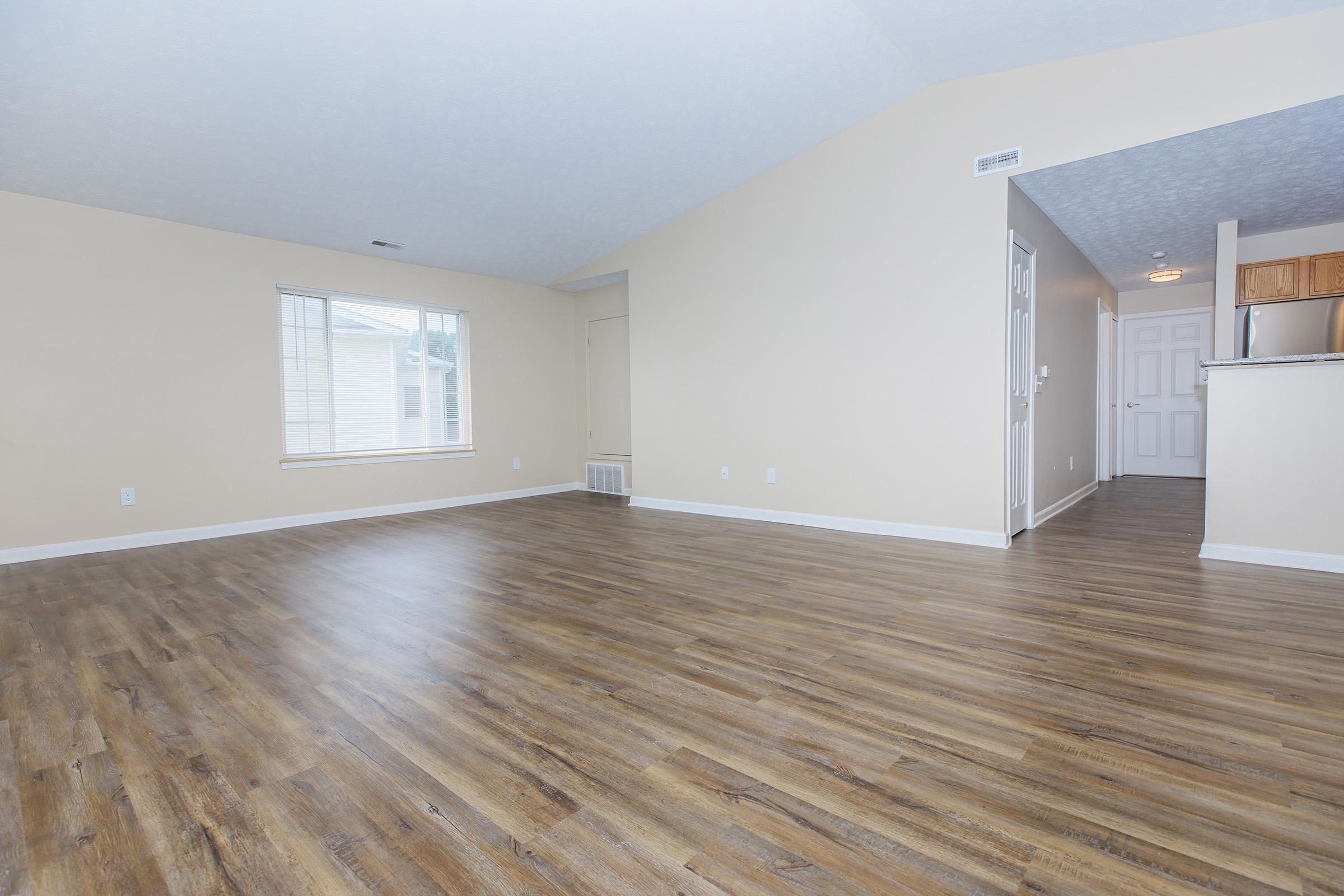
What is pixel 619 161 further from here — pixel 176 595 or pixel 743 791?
pixel 743 791

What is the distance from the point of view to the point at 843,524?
4789mm

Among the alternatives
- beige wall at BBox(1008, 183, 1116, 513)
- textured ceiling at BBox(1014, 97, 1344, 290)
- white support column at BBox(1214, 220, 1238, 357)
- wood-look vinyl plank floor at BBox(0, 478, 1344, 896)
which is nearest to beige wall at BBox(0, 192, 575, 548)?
wood-look vinyl plank floor at BBox(0, 478, 1344, 896)

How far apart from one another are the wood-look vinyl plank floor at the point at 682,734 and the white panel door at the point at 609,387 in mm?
3806

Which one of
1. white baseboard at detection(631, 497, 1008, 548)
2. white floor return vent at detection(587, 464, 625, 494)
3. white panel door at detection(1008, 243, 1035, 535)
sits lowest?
white baseboard at detection(631, 497, 1008, 548)

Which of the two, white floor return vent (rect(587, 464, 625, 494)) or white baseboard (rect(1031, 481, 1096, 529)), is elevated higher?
white floor return vent (rect(587, 464, 625, 494))

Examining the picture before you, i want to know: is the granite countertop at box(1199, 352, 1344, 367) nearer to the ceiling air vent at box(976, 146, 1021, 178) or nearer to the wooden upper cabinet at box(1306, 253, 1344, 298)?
the ceiling air vent at box(976, 146, 1021, 178)

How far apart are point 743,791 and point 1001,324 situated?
3630mm

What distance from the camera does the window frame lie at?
5.20m

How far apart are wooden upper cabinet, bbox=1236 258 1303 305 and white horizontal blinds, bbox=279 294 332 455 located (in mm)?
8267

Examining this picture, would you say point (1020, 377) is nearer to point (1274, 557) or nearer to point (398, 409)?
point (1274, 557)

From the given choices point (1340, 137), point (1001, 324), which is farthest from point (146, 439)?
point (1340, 137)

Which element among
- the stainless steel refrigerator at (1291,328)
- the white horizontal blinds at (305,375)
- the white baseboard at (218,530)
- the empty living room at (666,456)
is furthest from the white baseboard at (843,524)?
the stainless steel refrigerator at (1291,328)

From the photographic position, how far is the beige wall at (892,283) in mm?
3477

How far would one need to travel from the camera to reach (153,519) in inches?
178
